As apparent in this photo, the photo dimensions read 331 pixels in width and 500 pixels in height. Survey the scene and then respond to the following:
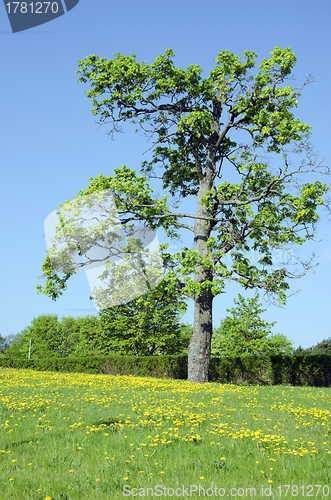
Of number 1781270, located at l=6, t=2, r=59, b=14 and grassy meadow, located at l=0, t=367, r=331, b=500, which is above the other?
number 1781270, located at l=6, t=2, r=59, b=14

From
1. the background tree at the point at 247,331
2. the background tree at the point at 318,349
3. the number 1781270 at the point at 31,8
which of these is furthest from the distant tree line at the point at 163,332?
the background tree at the point at 318,349

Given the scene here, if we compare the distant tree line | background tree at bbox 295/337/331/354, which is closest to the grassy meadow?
the distant tree line

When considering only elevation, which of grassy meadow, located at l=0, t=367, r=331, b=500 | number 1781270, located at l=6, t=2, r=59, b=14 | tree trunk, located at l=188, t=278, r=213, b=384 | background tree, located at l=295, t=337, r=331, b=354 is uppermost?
number 1781270, located at l=6, t=2, r=59, b=14

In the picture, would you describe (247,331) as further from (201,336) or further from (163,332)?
(201,336)

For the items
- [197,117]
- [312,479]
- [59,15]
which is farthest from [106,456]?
[197,117]

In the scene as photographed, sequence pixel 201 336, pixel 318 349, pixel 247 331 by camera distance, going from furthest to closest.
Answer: pixel 318 349 < pixel 247 331 < pixel 201 336

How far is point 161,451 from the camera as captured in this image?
6523mm

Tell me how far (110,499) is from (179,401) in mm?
7242

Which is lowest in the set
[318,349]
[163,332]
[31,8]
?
[318,349]

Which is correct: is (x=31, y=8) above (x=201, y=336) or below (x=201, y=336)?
above

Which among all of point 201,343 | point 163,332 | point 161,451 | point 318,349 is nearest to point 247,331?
point 163,332

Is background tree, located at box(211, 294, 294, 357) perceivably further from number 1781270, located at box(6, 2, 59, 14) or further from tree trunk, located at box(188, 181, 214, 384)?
number 1781270, located at box(6, 2, 59, 14)

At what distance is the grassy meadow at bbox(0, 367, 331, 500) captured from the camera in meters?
5.10

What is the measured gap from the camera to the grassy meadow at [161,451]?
5102 millimetres
